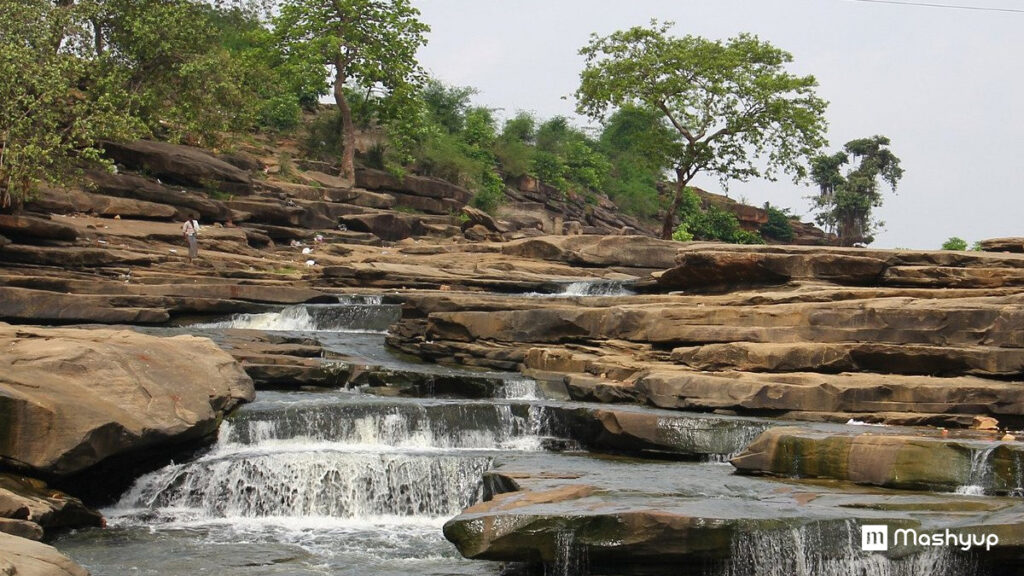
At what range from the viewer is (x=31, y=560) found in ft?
28.1

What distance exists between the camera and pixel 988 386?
602 inches

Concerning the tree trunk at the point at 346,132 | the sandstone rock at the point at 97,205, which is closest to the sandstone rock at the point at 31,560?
the sandstone rock at the point at 97,205

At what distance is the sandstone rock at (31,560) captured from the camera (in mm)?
8203

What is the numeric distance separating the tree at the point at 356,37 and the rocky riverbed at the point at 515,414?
49.2 feet

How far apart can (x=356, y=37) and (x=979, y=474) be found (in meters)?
31.2

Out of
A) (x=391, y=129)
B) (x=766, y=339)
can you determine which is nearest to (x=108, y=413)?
(x=766, y=339)

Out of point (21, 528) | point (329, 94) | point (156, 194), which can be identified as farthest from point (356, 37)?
point (21, 528)

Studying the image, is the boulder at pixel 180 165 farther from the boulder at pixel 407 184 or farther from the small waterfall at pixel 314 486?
the small waterfall at pixel 314 486

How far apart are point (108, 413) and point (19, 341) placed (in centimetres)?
238

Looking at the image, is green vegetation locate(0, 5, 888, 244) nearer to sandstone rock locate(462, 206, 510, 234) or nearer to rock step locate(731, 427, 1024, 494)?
sandstone rock locate(462, 206, 510, 234)

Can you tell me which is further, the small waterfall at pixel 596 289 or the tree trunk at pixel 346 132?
the tree trunk at pixel 346 132

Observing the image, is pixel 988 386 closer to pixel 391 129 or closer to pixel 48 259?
pixel 48 259

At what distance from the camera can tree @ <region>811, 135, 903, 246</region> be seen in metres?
58.7

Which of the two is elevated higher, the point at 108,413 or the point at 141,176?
the point at 141,176
